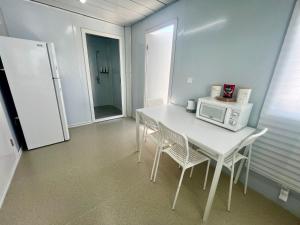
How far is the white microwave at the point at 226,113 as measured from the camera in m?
1.27

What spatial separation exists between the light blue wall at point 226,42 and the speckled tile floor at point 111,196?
958mm

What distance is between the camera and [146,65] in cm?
292

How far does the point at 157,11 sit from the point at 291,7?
1.91 m

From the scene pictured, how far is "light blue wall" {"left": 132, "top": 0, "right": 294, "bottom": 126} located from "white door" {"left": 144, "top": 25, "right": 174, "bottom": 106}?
47 centimetres

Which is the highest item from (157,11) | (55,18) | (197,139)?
(157,11)

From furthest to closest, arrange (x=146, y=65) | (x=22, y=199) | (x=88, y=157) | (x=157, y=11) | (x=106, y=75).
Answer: (x=106, y=75), (x=146, y=65), (x=157, y=11), (x=88, y=157), (x=22, y=199)

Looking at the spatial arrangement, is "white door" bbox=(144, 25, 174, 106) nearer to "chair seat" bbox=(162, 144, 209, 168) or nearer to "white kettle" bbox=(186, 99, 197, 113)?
"white kettle" bbox=(186, 99, 197, 113)

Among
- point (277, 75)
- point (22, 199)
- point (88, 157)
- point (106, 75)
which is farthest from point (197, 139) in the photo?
point (106, 75)

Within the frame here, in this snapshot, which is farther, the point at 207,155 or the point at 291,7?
the point at 207,155

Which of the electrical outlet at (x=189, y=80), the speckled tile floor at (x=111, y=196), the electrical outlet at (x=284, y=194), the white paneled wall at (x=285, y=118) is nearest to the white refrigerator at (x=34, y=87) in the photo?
the speckled tile floor at (x=111, y=196)

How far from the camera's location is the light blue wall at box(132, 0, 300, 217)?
1.23 m

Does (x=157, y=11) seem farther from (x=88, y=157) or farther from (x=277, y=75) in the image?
(x=88, y=157)

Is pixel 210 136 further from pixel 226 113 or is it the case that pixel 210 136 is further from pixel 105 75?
pixel 105 75

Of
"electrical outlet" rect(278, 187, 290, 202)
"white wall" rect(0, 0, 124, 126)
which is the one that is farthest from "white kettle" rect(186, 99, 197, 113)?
"white wall" rect(0, 0, 124, 126)
